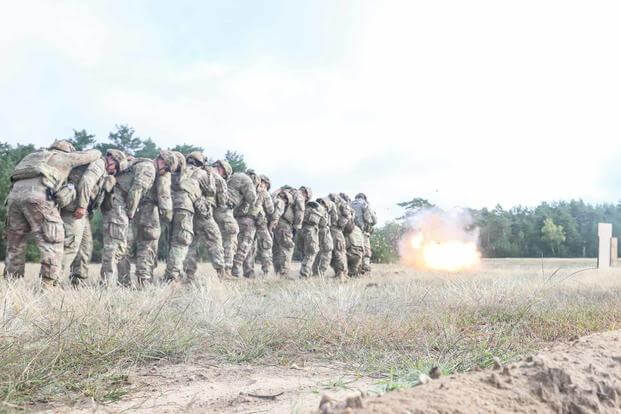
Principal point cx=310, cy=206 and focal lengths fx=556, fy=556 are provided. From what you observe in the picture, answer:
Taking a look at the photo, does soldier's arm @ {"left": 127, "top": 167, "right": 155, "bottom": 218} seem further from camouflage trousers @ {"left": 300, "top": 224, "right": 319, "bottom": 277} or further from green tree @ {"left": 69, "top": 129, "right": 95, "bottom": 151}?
green tree @ {"left": 69, "top": 129, "right": 95, "bottom": 151}

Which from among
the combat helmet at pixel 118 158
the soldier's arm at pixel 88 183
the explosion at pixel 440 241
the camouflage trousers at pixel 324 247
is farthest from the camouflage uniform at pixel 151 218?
the explosion at pixel 440 241

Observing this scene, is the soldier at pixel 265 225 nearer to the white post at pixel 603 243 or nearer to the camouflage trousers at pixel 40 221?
the camouflage trousers at pixel 40 221

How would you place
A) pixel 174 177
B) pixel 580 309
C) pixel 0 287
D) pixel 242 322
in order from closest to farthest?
pixel 242 322
pixel 0 287
pixel 580 309
pixel 174 177

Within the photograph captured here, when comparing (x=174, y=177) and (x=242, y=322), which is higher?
(x=174, y=177)

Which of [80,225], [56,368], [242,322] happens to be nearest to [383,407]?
[56,368]

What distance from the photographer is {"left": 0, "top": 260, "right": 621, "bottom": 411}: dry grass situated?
11.5ft

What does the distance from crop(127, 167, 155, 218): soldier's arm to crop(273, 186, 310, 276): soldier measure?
5.83 meters

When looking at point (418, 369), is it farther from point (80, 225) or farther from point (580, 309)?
point (80, 225)

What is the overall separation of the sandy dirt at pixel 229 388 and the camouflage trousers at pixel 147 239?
622 cm

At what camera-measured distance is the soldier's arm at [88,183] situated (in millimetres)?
8086

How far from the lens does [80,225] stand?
8422mm

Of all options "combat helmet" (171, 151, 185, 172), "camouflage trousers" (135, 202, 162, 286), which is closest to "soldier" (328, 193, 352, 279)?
"combat helmet" (171, 151, 185, 172)

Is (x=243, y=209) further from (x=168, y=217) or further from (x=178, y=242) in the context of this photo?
(x=168, y=217)

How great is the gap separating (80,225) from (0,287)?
9.57 ft
